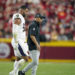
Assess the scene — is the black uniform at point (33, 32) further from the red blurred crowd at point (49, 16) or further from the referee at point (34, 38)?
the red blurred crowd at point (49, 16)

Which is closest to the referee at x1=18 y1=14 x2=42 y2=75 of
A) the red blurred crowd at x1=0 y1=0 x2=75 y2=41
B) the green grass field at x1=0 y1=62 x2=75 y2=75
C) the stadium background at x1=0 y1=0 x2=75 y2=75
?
the green grass field at x1=0 y1=62 x2=75 y2=75

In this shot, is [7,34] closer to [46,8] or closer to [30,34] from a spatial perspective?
[46,8]

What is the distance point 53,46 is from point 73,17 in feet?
11.5

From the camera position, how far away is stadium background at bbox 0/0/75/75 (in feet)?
58.0

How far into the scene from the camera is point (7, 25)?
19.0m

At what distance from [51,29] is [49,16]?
73.7 inches

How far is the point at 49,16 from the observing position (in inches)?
809

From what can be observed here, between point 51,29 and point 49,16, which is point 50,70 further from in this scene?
point 49,16

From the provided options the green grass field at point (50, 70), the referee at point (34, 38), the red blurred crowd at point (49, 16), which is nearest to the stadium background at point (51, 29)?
the red blurred crowd at point (49, 16)

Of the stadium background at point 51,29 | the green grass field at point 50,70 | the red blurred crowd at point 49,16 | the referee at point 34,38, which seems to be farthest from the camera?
the red blurred crowd at point 49,16

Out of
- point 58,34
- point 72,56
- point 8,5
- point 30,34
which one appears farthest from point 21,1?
point 30,34

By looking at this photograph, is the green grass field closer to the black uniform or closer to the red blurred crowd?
the black uniform

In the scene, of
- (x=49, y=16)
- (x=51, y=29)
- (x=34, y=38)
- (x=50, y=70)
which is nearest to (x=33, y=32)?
(x=34, y=38)

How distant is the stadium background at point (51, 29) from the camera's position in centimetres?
1769
